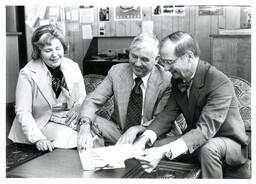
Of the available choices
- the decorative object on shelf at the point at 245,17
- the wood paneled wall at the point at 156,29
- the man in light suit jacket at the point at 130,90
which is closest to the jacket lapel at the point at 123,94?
the man in light suit jacket at the point at 130,90

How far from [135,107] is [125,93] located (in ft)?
0.31

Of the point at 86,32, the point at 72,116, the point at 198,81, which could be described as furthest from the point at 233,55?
the point at 86,32

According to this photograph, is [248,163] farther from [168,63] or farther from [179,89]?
[168,63]

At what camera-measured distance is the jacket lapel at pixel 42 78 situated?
1.94 metres

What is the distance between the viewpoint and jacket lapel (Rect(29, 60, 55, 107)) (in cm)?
194

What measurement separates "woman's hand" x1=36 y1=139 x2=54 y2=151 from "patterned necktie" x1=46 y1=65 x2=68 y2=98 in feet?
1.05

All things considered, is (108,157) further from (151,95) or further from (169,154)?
(151,95)

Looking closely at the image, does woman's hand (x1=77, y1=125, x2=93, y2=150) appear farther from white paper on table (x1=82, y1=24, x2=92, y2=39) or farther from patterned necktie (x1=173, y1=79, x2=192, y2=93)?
white paper on table (x1=82, y1=24, x2=92, y2=39)

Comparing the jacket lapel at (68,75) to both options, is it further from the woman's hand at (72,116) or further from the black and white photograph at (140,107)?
the woman's hand at (72,116)

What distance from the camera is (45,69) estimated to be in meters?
1.98

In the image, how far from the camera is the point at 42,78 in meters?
1.96
